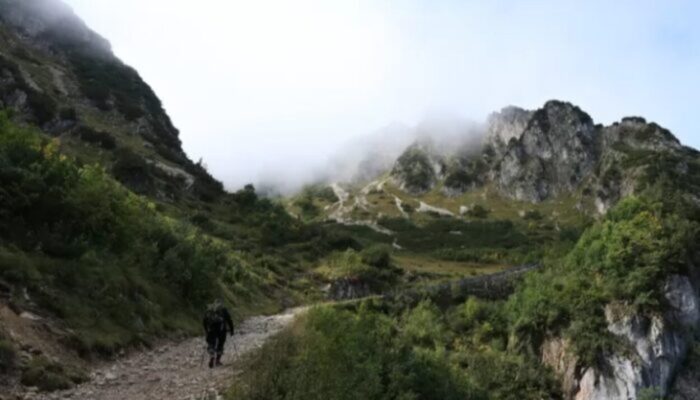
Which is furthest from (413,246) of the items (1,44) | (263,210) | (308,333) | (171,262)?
(308,333)

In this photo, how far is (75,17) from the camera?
11381 cm

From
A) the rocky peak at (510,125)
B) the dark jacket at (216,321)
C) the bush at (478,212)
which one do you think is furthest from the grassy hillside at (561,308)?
the rocky peak at (510,125)

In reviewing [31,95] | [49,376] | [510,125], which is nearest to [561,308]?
[49,376]

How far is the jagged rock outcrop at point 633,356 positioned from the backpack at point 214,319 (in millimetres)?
23803

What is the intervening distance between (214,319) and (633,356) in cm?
2630

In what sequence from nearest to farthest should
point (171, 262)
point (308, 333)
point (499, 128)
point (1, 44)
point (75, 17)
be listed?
point (308, 333), point (171, 262), point (1, 44), point (75, 17), point (499, 128)

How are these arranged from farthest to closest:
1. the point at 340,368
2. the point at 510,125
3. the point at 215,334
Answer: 1. the point at 510,125
2. the point at 215,334
3. the point at 340,368

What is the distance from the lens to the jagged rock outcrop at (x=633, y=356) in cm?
3272

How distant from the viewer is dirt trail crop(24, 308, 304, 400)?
12625 mm

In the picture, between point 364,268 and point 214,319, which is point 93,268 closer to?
point 214,319

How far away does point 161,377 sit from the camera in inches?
576

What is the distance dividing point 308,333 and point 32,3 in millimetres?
111832

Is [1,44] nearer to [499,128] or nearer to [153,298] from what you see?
[153,298]

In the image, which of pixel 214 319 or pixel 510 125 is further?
pixel 510 125
